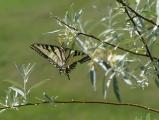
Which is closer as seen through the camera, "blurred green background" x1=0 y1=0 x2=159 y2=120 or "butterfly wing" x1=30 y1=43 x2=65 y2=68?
"butterfly wing" x1=30 y1=43 x2=65 y2=68

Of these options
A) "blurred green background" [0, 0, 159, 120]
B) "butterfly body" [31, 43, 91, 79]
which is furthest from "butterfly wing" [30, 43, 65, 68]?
"blurred green background" [0, 0, 159, 120]

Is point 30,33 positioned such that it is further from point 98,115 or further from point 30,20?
point 98,115

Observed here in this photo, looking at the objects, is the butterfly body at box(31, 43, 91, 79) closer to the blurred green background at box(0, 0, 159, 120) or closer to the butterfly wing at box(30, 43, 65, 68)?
the butterfly wing at box(30, 43, 65, 68)

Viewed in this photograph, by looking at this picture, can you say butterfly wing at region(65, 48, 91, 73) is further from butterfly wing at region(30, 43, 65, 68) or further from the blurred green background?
the blurred green background

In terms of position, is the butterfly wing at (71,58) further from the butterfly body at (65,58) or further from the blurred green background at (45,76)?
the blurred green background at (45,76)

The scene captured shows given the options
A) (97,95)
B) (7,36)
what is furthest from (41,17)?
(97,95)

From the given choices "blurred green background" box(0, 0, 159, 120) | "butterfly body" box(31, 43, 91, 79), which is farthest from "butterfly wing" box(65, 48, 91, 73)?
"blurred green background" box(0, 0, 159, 120)

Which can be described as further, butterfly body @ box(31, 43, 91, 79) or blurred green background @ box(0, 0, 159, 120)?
blurred green background @ box(0, 0, 159, 120)

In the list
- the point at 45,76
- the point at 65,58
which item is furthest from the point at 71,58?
the point at 45,76

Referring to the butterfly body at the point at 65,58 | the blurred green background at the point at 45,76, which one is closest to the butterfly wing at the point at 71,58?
the butterfly body at the point at 65,58

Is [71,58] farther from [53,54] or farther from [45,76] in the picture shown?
[45,76]
